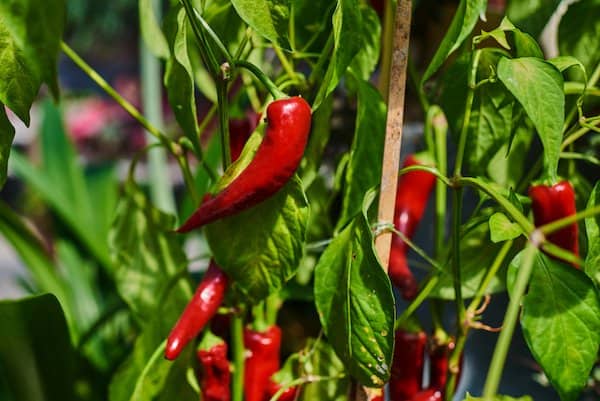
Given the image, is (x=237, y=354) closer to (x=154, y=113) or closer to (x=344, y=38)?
(x=344, y=38)

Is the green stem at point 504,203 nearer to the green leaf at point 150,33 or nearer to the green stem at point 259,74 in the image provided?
the green stem at point 259,74

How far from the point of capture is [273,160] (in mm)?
524

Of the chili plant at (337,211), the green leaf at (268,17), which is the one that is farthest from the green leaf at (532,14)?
the green leaf at (268,17)

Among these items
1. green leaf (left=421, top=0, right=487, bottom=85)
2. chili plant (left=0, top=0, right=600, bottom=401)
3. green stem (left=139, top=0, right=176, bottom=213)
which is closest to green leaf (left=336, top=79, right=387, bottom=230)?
chili plant (left=0, top=0, right=600, bottom=401)

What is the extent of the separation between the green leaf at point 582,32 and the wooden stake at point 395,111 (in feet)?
0.57

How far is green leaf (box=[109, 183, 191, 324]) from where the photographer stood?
729 mm

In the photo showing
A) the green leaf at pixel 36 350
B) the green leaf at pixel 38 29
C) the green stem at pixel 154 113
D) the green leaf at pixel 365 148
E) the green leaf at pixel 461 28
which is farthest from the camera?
the green stem at pixel 154 113

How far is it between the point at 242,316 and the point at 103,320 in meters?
0.35

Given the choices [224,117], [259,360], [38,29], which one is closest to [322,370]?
[259,360]

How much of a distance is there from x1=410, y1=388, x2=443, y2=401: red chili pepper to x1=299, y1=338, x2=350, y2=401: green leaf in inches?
2.7

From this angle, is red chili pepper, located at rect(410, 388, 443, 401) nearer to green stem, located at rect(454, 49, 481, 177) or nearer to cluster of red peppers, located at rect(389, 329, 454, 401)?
cluster of red peppers, located at rect(389, 329, 454, 401)

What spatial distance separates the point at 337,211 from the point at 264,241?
0.30 metres

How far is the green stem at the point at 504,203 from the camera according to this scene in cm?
46

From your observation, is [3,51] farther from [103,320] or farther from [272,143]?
[103,320]
